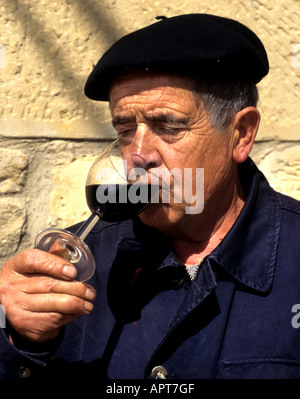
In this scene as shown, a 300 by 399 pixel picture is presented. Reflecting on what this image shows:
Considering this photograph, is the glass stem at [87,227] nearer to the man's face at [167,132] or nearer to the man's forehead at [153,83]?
the man's face at [167,132]

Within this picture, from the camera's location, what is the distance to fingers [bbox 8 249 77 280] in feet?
4.35

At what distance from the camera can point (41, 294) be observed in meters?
1.39

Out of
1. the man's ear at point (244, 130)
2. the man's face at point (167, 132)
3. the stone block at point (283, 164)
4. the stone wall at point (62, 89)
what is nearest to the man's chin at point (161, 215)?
the man's face at point (167, 132)

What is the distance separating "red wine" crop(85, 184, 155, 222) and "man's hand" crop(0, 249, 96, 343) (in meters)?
0.21

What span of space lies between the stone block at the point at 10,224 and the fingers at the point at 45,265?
594 mm

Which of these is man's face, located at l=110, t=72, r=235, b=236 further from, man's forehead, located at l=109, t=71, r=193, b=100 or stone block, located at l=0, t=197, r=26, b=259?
stone block, located at l=0, t=197, r=26, b=259

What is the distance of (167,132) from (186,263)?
1.55ft

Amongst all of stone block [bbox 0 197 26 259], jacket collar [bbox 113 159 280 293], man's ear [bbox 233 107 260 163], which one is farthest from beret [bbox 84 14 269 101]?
stone block [bbox 0 197 26 259]

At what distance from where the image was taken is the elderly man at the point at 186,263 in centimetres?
153

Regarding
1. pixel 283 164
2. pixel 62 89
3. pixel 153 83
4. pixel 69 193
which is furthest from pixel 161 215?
pixel 283 164
